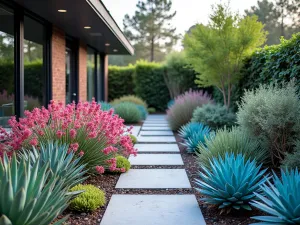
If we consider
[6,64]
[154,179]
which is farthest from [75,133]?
[6,64]

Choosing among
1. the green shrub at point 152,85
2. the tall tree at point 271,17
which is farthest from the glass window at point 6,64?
the tall tree at point 271,17

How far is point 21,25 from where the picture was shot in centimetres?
652

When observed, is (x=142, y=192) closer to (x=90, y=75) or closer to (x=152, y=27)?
(x=90, y=75)

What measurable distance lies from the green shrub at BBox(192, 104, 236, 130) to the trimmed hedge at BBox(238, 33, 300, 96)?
0.83 metres

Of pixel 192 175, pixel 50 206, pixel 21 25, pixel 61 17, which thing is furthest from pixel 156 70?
pixel 50 206

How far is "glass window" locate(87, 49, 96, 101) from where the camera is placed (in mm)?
13320

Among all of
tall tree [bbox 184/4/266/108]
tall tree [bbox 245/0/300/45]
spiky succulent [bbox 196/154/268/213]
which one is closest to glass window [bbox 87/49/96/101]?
tall tree [bbox 184/4/266/108]

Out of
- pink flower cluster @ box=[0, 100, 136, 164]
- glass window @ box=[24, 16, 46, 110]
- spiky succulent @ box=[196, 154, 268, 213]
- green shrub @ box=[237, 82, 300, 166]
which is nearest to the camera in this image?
spiky succulent @ box=[196, 154, 268, 213]

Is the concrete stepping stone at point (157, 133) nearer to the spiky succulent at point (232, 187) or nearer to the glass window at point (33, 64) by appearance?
the glass window at point (33, 64)

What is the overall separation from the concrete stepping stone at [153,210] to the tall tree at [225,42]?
534 cm

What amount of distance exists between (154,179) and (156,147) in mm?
2648

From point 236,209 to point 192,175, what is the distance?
5.42 feet

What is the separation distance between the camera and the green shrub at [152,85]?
17734mm

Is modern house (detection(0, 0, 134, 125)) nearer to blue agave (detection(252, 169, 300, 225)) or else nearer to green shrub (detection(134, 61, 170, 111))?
blue agave (detection(252, 169, 300, 225))
